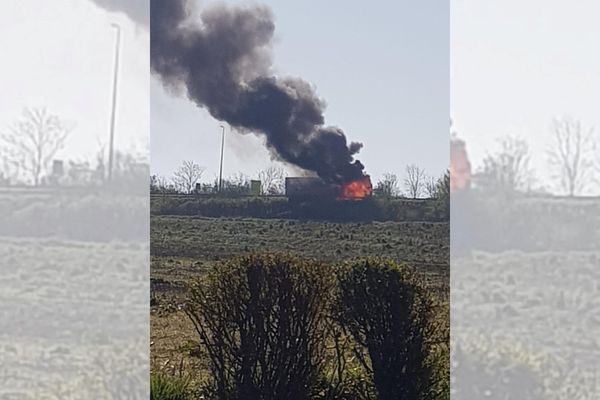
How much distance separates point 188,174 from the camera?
4883mm

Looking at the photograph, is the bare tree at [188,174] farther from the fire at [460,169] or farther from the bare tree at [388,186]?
the fire at [460,169]

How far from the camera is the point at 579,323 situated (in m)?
4.56

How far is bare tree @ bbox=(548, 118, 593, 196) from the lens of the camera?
4.55m

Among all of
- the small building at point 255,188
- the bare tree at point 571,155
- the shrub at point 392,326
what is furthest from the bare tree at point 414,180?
the small building at point 255,188

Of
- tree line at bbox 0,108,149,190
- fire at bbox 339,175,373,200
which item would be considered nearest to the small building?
fire at bbox 339,175,373,200

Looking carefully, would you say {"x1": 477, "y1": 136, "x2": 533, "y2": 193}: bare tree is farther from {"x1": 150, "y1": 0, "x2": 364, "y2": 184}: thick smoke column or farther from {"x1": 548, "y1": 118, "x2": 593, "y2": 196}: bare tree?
{"x1": 150, "y1": 0, "x2": 364, "y2": 184}: thick smoke column

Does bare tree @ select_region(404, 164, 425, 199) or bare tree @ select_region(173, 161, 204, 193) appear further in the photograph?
bare tree @ select_region(173, 161, 204, 193)

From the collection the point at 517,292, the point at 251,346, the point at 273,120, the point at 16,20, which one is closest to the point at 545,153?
the point at 517,292

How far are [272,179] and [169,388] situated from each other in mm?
1291

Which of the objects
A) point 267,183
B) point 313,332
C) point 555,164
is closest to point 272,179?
point 267,183

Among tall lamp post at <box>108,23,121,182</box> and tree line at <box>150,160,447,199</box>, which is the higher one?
tall lamp post at <box>108,23,121,182</box>

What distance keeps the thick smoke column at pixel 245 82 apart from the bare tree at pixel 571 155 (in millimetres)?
1018

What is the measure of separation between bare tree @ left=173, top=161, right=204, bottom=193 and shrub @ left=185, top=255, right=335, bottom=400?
491 millimetres

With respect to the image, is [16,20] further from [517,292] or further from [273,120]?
[517,292]
